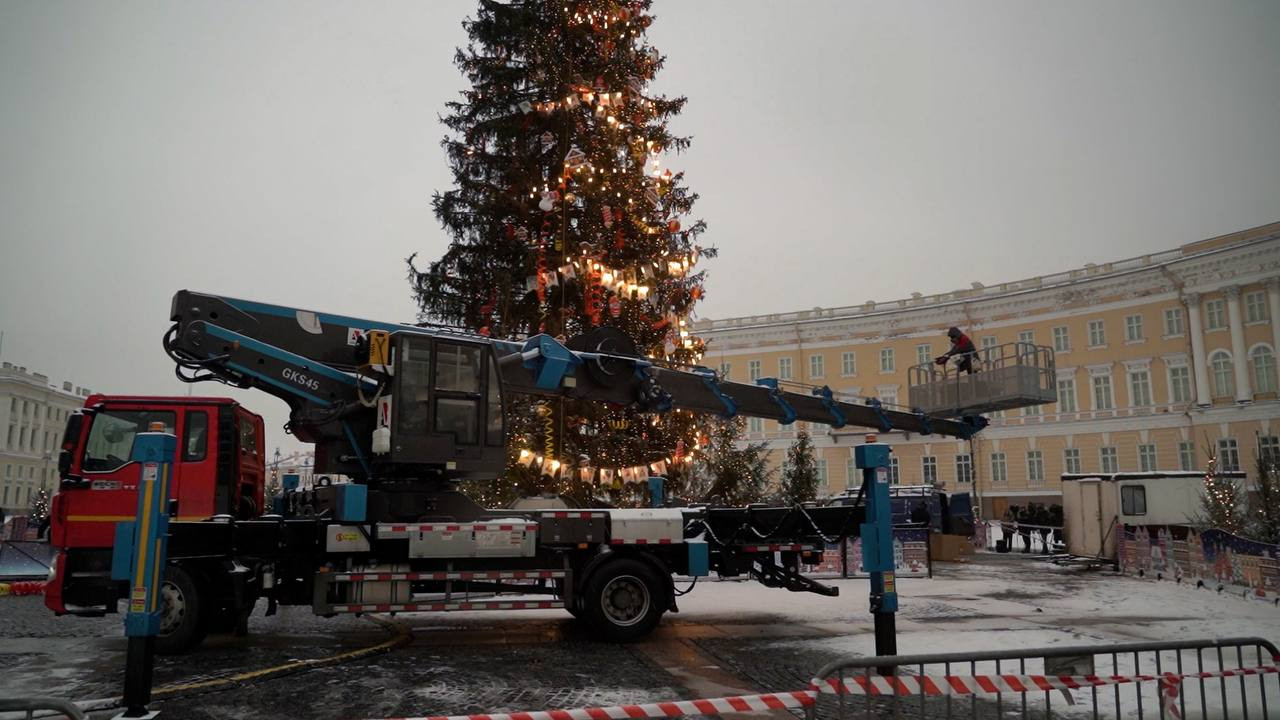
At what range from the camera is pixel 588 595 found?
10.7 metres

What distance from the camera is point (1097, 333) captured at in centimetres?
5456

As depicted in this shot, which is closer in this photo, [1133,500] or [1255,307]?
[1133,500]

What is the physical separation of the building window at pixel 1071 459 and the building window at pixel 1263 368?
408 inches

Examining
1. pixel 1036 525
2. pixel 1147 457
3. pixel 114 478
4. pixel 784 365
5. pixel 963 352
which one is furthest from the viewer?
pixel 784 365

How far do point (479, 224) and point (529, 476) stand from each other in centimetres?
574

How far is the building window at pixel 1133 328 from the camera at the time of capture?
52812 mm

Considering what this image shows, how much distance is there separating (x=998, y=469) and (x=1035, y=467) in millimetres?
2234

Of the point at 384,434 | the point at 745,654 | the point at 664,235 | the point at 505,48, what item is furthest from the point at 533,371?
the point at 505,48

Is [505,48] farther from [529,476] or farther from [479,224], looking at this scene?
[529,476]

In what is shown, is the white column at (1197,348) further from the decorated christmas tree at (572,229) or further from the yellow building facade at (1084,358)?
the decorated christmas tree at (572,229)

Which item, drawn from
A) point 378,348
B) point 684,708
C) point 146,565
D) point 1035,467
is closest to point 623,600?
point 378,348

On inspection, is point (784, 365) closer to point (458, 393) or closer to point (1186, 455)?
point (1186, 455)

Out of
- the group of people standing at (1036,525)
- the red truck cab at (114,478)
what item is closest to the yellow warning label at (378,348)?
the red truck cab at (114,478)

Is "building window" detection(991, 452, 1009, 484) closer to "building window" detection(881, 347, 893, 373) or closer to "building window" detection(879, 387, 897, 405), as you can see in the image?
"building window" detection(879, 387, 897, 405)
